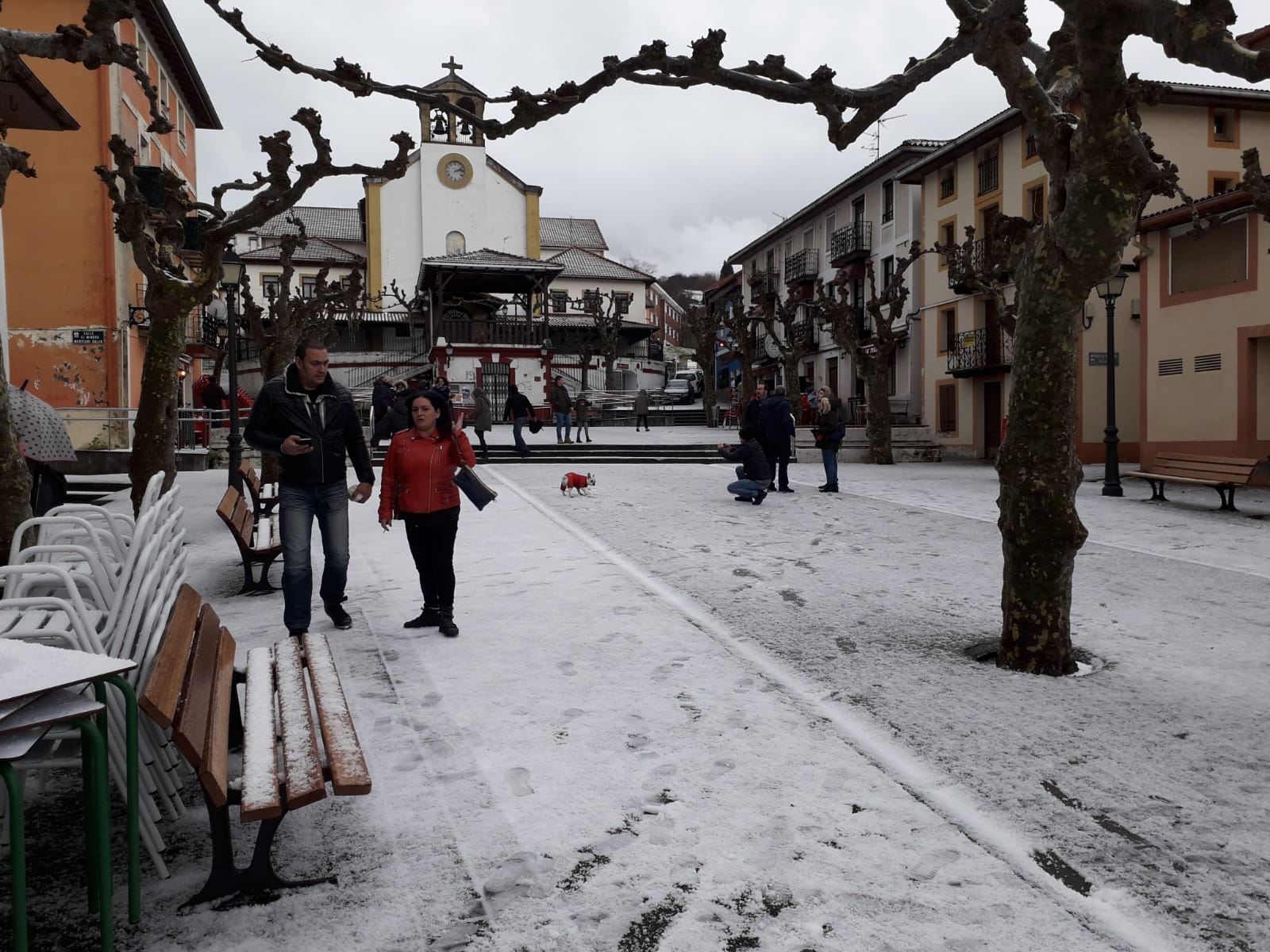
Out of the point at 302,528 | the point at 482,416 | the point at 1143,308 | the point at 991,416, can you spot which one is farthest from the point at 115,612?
the point at 991,416

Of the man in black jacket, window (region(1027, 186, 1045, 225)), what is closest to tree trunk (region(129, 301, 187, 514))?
the man in black jacket

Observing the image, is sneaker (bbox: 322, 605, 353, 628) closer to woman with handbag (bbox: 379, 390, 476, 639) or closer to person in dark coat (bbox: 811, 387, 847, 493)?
woman with handbag (bbox: 379, 390, 476, 639)

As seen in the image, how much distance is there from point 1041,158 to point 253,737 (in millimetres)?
4546

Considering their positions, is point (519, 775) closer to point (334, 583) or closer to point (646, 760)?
point (646, 760)

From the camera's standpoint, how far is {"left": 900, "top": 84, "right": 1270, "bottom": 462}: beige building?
17.4m

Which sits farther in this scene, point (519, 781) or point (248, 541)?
point (248, 541)

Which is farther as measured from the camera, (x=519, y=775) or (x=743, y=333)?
(x=743, y=333)

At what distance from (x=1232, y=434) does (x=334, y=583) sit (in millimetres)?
17078

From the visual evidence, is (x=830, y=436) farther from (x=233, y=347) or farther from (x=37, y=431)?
(x=37, y=431)

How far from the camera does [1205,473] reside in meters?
13.6

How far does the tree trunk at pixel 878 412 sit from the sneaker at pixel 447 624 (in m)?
18.4

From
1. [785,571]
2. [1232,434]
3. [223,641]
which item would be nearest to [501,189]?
[1232,434]

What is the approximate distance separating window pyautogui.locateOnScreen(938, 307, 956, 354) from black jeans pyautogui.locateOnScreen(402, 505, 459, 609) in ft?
92.1

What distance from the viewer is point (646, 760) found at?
157 inches
